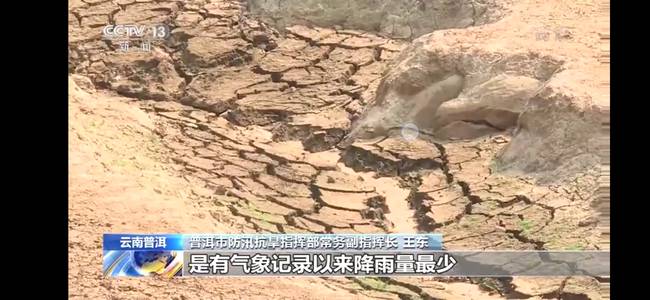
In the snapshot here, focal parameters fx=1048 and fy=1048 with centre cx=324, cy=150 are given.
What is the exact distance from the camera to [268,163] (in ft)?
13.5

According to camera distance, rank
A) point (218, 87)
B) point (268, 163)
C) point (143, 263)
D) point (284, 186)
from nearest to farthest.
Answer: point (143, 263) < point (284, 186) < point (268, 163) < point (218, 87)

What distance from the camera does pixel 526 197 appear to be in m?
3.89

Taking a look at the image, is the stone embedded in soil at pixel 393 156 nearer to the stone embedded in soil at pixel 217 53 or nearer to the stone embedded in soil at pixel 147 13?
the stone embedded in soil at pixel 217 53

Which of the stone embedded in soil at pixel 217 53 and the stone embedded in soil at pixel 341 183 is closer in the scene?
the stone embedded in soil at pixel 341 183

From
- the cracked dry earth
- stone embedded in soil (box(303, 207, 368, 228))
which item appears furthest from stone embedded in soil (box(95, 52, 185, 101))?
stone embedded in soil (box(303, 207, 368, 228))

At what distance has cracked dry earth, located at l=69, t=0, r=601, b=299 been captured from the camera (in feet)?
12.1

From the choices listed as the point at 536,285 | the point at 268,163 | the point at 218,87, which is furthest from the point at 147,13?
the point at 536,285

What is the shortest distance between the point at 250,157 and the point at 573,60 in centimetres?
131

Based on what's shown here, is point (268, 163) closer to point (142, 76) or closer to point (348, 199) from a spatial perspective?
point (348, 199)

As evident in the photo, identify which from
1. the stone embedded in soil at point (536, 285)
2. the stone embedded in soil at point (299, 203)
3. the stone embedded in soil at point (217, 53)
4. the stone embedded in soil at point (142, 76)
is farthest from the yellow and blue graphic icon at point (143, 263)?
the stone embedded in soil at point (536, 285)

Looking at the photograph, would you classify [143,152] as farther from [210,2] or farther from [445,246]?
[445,246]

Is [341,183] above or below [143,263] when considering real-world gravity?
above

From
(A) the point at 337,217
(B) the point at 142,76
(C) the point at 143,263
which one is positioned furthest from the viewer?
(B) the point at 142,76

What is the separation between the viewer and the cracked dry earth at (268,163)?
3.68 meters
